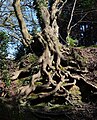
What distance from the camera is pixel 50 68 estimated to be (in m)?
11.4

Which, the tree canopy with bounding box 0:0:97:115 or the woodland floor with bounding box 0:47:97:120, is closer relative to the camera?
the woodland floor with bounding box 0:47:97:120

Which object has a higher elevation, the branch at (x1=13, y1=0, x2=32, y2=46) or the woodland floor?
the branch at (x1=13, y1=0, x2=32, y2=46)

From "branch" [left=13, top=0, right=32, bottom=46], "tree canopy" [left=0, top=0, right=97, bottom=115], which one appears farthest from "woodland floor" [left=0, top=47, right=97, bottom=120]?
"branch" [left=13, top=0, right=32, bottom=46]

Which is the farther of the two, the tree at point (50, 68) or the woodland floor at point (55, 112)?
the tree at point (50, 68)

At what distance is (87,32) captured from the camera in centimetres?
2744

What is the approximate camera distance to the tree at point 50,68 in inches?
400

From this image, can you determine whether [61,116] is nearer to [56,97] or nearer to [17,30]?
[56,97]

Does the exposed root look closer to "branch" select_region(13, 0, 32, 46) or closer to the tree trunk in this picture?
the tree trunk

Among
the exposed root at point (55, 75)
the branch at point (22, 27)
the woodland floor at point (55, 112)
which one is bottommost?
the woodland floor at point (55, 112)

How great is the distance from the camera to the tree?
1015cm

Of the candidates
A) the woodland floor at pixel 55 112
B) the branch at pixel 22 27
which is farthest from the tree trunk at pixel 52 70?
the woodland floor at pixel 55 112

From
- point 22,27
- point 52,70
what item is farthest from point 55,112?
point 22,27

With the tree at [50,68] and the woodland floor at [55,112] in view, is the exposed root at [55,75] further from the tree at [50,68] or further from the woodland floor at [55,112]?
the woodland floor at [55,112]

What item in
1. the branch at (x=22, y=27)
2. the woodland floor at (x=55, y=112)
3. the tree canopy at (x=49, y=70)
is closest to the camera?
the woodland floor at (x=55, y=112)
